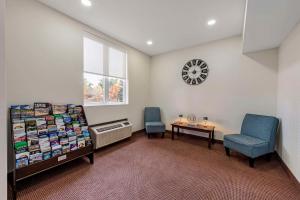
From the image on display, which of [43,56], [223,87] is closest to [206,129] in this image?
[223,87]

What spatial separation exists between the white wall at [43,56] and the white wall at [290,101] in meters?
3.79

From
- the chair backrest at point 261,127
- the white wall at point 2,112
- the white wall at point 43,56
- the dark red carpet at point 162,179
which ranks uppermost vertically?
the white wall at point 43,56

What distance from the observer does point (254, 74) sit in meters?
3.15

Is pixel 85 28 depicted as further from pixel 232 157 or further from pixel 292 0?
pixel 232 157

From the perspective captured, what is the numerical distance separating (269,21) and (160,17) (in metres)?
1.80

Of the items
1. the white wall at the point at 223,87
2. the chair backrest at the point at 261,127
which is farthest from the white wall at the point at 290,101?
the white wall at the point at 223,87

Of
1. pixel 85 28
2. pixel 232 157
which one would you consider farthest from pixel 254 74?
pixel 85 28

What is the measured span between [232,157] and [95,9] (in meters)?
4.11

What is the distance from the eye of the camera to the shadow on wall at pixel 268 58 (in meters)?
2.96

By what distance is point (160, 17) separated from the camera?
2.62 metres

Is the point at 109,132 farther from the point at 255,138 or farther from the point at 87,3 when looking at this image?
the point at 255,138

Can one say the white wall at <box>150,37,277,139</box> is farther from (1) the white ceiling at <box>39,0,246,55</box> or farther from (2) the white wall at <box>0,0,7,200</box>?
(2) the white wall at <box>0,0,7,200</box>

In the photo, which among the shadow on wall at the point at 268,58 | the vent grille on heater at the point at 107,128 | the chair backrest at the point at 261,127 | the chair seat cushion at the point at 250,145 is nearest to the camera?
the chair seat cushion at the point at 250,145

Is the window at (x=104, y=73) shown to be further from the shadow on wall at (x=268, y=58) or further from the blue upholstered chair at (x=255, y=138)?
the shadow on wall at (x=268, y=58)
